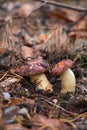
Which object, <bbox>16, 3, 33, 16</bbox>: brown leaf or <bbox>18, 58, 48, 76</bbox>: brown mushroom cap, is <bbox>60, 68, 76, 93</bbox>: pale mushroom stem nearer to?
<bbox>18, 58, 48, 76</bbox>: brown mushroom cap

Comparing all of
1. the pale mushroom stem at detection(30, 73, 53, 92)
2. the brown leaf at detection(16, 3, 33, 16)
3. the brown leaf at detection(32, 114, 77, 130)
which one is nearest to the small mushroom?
the pale mushroom stem at detection(30, 73, 53, 92)

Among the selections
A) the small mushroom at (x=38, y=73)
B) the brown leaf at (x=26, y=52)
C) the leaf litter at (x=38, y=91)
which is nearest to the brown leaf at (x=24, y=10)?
the leaf litter at (x=38, y=91)

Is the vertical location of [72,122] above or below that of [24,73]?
below

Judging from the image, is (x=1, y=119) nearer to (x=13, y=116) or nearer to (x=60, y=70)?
(x=13, y=116)

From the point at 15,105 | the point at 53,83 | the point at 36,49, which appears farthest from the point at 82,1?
the point at 15,105

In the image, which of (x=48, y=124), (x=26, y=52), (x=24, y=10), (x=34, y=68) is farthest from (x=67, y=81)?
(x=24, y=10)

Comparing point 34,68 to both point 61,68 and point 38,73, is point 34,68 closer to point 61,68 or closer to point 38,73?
point 38,73
